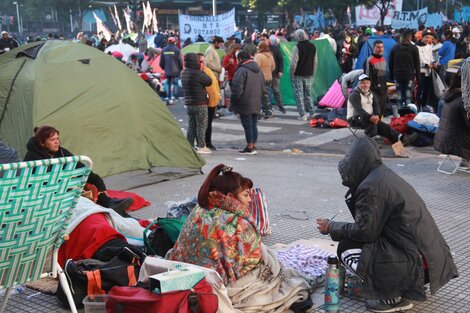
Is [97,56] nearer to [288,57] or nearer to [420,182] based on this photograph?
[420,182]

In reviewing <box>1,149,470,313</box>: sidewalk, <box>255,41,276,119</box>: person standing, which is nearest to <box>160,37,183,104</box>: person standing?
<box>255,41,276,119</box>: person standing

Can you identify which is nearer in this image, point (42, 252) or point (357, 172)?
point (42, 252)

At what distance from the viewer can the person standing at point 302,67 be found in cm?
1505

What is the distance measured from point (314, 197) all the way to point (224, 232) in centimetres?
384

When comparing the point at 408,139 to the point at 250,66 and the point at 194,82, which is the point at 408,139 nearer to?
the point at 250,66

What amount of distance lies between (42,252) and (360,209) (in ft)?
7.07

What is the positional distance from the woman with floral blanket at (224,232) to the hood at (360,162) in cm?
73

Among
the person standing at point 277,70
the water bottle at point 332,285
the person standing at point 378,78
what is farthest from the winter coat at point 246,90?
the water bottle at point 332,285

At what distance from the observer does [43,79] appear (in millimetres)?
9039

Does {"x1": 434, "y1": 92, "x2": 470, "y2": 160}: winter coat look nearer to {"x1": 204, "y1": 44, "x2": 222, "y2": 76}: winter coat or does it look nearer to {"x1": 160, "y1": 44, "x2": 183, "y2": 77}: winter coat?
{"x1": 204, "y1": 44, "x2": 222, "y2": 76}: winter coat

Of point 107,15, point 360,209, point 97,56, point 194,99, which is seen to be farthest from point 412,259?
point 107,15

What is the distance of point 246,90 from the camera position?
37.3 feet

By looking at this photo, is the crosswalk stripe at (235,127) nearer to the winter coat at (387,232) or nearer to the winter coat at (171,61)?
the winter coat at (171,61)

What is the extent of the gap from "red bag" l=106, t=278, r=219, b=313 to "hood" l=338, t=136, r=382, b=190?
4.27ft
